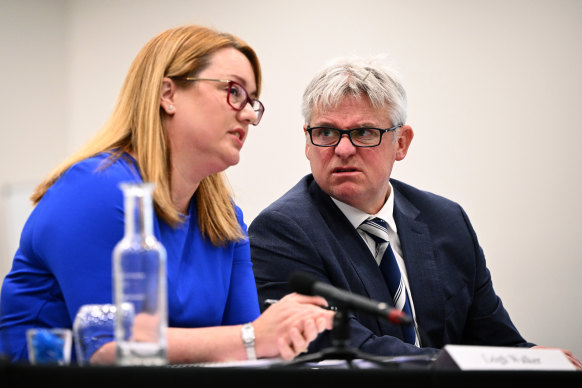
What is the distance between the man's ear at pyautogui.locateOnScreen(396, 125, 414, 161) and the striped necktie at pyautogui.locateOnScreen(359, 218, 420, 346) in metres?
0.33

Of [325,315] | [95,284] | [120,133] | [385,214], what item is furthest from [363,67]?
[95,284]

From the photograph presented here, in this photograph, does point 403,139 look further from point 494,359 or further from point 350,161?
point 494,359

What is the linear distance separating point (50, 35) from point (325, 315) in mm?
3161

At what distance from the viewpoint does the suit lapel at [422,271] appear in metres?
2.18

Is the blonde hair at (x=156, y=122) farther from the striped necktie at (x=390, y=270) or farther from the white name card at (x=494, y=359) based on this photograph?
the white name card at (x=494, y=359)

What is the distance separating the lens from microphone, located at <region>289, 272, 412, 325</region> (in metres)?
0.99

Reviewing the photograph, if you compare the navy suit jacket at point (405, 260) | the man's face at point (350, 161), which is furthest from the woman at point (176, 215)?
the man's face at point (350, 161)

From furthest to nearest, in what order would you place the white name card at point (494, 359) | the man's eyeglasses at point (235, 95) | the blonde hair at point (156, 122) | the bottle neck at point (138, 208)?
the man's eyeglasses at point (235, 95) < the blonde hair at point (156, 122) < the white name card at point (494, 359) < the bottle neck at point (138, 208)

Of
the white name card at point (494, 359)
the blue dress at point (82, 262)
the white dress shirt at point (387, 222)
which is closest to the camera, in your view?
the white name card at point (494, 359)

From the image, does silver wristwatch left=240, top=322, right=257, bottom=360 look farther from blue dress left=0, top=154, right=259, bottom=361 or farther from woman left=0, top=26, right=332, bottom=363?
blue dress left=0, top=154, right=259, bottom=361

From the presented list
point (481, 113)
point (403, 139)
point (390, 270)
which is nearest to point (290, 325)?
point (390, 270)

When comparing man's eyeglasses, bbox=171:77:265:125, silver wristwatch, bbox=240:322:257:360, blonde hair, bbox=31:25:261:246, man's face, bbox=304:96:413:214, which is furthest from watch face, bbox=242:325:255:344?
man's face, bbox=304:96:413:214

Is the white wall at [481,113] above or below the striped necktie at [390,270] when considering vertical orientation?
above

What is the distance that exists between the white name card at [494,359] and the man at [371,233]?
94 centimetres
